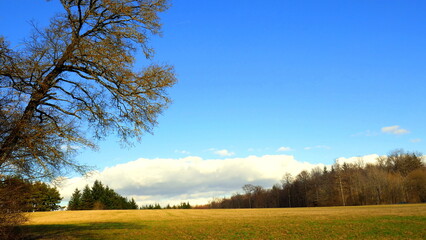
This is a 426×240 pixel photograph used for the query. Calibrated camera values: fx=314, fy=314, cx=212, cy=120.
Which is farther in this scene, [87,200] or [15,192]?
[87,200]

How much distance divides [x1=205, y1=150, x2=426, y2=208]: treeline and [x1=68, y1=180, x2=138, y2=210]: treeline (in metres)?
63.5

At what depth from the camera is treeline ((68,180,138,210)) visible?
3711 inches

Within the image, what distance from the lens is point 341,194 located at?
98375 mm

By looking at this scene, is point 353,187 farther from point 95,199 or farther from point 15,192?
point 15,192

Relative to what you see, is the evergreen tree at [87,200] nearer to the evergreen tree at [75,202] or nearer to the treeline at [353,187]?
the evergreen tree at [75,202]

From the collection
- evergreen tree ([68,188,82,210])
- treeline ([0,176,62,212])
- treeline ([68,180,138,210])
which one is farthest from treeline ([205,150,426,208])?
treeline ([0,176,62,212])

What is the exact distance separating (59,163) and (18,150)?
1.77 metres

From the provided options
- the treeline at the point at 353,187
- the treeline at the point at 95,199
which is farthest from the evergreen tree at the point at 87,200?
the treeline at the point at 353,187

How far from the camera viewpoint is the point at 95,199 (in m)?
96.4

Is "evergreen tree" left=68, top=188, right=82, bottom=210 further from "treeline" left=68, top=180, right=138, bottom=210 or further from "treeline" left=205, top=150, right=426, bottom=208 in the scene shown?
"treeline" left=205, top=150, right=426, bottom=208

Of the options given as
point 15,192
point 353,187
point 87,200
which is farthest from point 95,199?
point 15,192

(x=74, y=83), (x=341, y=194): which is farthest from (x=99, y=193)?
(x=74, y=83)

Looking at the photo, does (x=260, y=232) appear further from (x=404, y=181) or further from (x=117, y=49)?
(x=404, y=181)

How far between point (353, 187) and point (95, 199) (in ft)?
268
